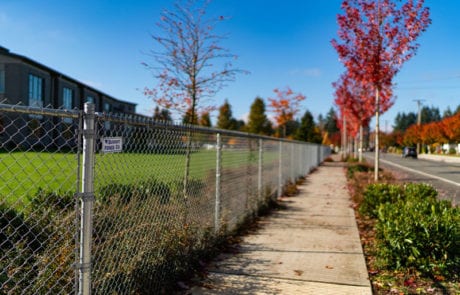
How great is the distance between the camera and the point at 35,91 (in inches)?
1339

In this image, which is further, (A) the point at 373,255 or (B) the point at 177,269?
(A) the point at 373,255

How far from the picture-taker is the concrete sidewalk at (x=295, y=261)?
4266mm

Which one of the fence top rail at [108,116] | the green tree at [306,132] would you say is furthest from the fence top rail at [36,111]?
the green tree at [306,132]

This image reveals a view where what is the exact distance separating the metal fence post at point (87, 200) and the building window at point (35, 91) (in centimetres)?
3324

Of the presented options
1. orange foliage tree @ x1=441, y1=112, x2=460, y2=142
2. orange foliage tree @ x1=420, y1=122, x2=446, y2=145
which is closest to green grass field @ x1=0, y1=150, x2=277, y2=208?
orange foliage tree @ x1=441, y1=112, x2=460, y2=142

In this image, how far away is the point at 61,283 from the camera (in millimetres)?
3268

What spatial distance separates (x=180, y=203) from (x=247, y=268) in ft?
3.83

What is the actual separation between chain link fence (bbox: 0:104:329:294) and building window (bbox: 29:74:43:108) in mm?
29110

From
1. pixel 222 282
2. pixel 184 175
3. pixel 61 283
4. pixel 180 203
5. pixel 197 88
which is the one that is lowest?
pixel 222 282

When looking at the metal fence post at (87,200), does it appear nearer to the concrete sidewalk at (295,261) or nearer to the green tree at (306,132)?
the concrete sidewalk at (295,261)

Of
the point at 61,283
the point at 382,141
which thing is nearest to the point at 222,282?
the point at 61,283

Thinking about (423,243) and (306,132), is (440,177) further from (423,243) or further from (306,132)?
(306,132)

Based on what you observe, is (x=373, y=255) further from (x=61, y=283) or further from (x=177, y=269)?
(x=61, y=283)

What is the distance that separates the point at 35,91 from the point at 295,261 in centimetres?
3419
